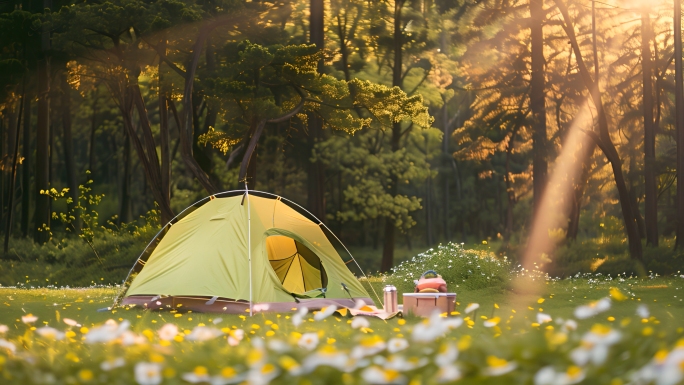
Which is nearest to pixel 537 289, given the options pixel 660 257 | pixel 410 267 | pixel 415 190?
pixel 410 267

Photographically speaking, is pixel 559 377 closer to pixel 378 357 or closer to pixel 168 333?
pixel 378 357

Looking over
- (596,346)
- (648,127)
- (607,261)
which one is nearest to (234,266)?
(596,346)

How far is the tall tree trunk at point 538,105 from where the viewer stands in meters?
20.4

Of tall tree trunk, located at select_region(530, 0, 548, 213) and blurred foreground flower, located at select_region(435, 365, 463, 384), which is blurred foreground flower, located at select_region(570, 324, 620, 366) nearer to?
blurred foreground flower, located at select_region(435, 365, 463, 384)

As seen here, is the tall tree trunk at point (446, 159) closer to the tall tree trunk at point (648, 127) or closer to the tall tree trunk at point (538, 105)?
the tall tree trunk at point (648, 127)

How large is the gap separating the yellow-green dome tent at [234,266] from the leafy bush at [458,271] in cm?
275

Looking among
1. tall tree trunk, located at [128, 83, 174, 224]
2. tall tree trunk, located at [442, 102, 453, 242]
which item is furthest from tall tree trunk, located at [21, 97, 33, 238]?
tall tree trunk, located at [442, 102, 453, 242]

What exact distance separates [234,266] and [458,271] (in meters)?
4.97

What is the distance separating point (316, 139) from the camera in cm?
2320

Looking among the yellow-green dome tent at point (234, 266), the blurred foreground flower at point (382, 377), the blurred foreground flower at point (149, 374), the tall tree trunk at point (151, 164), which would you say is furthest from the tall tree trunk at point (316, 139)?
the blurred foreground flower at point (382, 377)

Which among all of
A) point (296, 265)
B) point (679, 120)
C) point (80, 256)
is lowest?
point (80, 256)

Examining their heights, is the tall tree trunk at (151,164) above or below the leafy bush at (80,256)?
above

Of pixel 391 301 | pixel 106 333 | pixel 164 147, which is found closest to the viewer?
pixel 106 333

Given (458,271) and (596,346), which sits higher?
(596,346)
